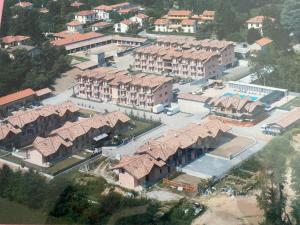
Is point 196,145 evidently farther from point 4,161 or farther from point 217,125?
point 4,161

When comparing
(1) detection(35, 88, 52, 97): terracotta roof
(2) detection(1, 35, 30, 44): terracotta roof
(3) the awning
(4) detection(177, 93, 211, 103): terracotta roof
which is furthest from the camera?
(2) detection(1, 35, 30, 44): terracotta roof

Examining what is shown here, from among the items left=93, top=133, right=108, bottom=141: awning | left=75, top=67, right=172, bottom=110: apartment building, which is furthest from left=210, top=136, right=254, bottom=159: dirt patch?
left=75, top=67, right=172, bottom=110: apartment building

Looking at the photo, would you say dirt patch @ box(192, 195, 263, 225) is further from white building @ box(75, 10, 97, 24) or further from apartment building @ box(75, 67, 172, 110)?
white building @ box(75, 10, 97, 24)

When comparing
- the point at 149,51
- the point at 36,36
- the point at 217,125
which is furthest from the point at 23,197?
the point at 36,36

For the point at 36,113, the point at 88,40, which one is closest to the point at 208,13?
the point at 88,40

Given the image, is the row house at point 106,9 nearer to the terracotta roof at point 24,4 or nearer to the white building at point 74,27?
the white building at point 74,27

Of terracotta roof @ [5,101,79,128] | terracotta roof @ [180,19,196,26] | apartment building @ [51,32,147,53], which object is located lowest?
terracotta roof @ [5,101,79,128]

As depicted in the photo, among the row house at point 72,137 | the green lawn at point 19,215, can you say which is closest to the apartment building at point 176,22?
the row house at point 72,137
